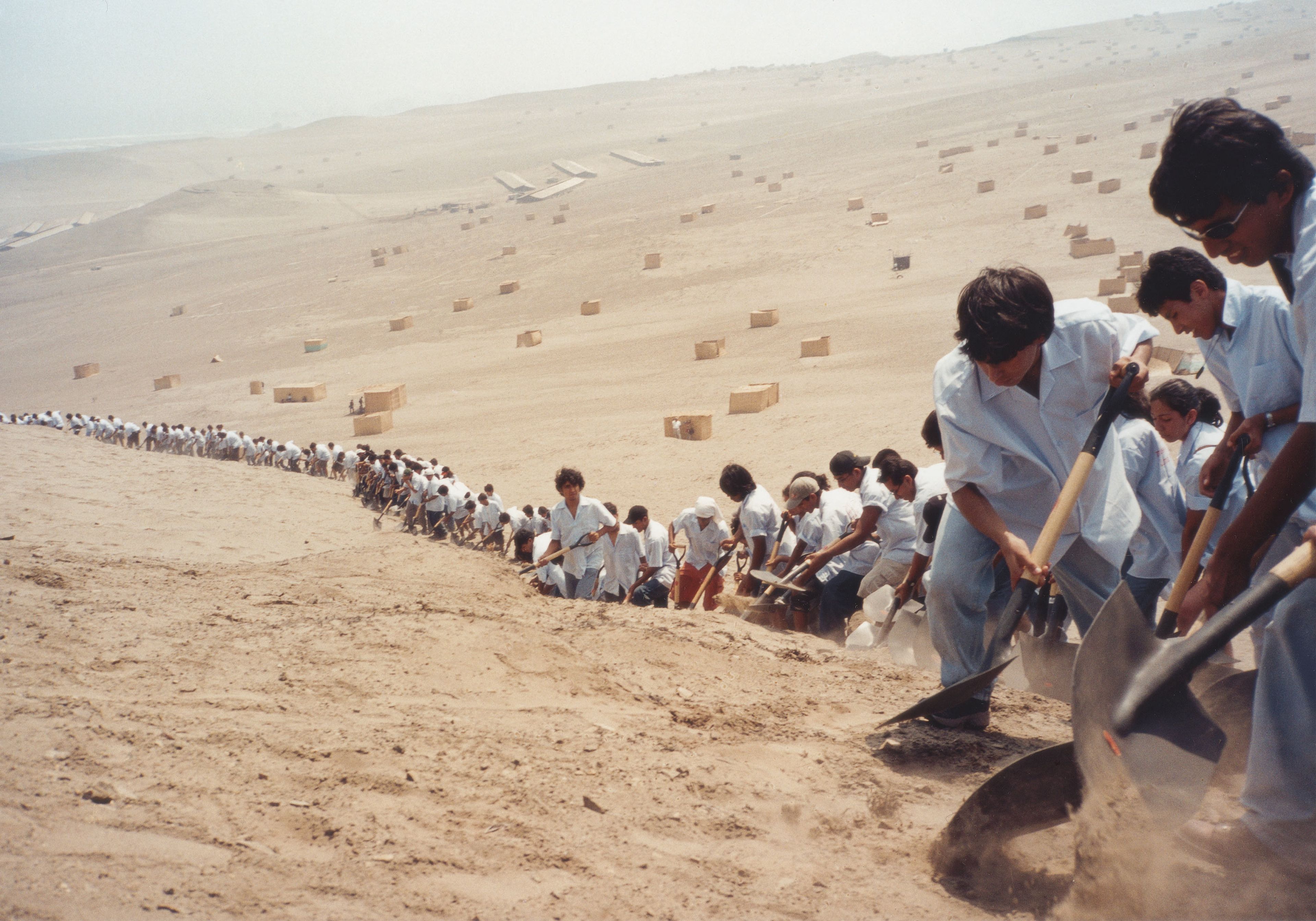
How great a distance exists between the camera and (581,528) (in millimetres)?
7406

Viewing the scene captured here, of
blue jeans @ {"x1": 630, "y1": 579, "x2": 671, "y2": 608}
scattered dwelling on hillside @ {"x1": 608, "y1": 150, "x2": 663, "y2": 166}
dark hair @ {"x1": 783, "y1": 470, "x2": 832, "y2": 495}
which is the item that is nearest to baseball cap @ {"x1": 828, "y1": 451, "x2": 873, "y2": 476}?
dark hair @ {"x1": 783, "y1": 470, "x2": 832, "y2": 495}

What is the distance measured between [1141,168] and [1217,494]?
3179 cm

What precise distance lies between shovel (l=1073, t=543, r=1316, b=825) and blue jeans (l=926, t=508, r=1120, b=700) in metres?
0.61

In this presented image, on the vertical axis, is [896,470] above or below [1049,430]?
below

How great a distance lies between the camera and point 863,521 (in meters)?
5.71

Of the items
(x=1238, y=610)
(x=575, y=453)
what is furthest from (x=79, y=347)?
(x=1238, y=610)

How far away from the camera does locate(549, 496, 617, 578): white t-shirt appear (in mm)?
7363

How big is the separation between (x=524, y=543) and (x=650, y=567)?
261 cm

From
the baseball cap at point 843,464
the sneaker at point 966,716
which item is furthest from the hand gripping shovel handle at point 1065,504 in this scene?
the baseball cap at point 843,464

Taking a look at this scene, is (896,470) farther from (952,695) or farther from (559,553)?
(559,553)

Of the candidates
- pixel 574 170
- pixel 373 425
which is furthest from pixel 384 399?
pixel 574 170

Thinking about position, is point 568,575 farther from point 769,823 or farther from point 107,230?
point 107,230

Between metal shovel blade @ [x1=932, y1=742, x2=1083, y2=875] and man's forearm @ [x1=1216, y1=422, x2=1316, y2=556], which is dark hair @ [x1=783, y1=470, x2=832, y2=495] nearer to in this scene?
metal shovel blade @ [x1=932, y1=742, x2=1083, y2=875]

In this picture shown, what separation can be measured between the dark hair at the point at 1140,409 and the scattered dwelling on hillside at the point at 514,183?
5918 centimetres
